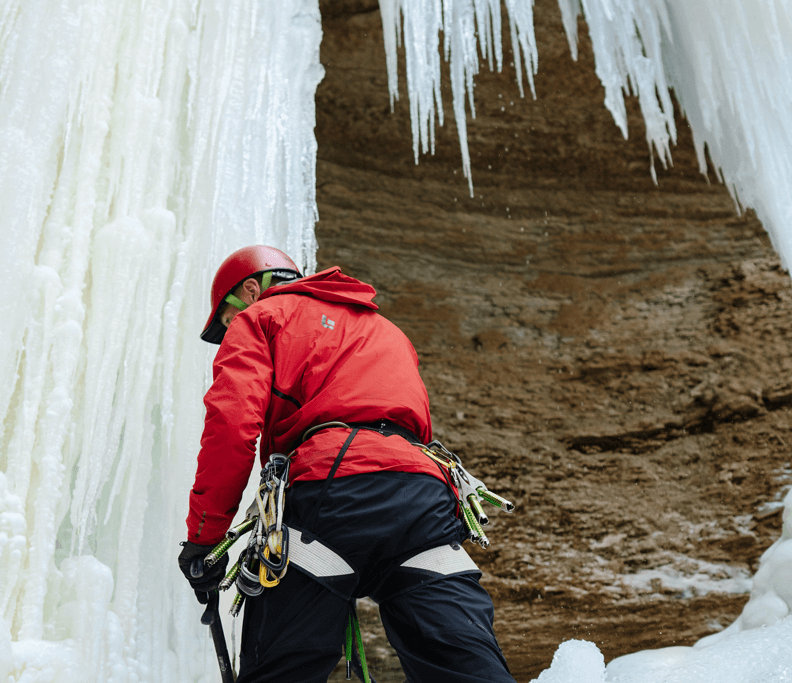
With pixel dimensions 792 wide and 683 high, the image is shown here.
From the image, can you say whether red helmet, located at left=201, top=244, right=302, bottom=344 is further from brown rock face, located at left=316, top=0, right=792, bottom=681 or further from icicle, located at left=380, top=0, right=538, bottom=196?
brown rock face, located at left=316, top=0, right=792, bottom=681

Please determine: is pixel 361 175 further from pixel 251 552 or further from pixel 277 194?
pixel 251 552

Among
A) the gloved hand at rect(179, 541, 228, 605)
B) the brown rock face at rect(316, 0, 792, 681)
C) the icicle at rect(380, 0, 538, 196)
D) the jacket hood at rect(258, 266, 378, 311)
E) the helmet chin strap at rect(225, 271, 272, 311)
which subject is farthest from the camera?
the brown rock face at rect(316, 0, 792, 681)

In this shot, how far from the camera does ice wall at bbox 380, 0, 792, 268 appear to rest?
3.09m

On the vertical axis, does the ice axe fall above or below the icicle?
below

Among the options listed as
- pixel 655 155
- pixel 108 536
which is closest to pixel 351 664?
pixel 108 536

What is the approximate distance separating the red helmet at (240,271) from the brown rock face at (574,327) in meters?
2.32

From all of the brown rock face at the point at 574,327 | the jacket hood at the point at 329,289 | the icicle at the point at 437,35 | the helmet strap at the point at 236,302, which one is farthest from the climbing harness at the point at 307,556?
the brown rock face at the point at 574,327

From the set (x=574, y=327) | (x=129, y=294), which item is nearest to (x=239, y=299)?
(x=129, y=294)

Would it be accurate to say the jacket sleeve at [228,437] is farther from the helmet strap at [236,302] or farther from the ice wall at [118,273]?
the ice wall at [118,273]

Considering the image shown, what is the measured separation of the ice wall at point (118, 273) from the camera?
167cm

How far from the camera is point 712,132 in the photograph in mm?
3469

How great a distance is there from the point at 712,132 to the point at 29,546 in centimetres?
326

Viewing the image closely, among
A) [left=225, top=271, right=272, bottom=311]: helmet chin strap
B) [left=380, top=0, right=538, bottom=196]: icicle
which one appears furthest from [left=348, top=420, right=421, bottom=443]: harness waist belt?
[left=380, top=0, right=538, bottom=196]: icicle

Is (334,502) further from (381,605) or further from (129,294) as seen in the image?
(129,294)
